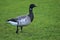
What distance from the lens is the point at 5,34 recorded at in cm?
1027

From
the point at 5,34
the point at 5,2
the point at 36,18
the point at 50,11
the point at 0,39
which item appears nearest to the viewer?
the point at 0,39

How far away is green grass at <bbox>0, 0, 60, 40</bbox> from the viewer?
10.1m

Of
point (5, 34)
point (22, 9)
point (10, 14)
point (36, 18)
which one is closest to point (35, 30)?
point (5, 34)

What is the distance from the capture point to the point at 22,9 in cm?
1520

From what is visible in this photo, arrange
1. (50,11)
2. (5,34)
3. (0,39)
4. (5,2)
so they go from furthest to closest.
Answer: (5,2) < (50,11) < (5,34) < (0,39)

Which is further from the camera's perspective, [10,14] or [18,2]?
[18,2]

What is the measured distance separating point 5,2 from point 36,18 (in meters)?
4.45

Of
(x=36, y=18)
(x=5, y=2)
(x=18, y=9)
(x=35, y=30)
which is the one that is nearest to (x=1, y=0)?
(x=5, y=2)

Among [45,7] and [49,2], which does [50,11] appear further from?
[49,2]

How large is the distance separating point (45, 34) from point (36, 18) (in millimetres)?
2998

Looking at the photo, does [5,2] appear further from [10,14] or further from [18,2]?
[10,14]

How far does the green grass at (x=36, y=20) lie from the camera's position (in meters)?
10.1

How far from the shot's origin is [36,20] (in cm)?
1282

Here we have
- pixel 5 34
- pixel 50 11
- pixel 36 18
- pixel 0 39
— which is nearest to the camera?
pixel 0 39
